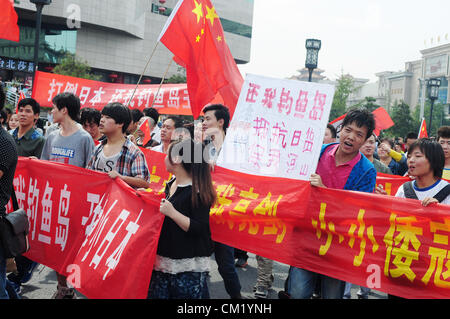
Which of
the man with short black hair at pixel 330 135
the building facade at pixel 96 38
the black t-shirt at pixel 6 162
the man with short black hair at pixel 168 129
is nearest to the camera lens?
the black t-shirt at pixel 6 162

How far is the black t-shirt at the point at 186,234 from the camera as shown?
286 cm

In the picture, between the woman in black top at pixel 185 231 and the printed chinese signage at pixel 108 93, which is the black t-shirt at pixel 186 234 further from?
the printed chinese signage at pixel 108 93

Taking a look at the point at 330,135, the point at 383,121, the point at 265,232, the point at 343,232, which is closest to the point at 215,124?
the point at 265,232

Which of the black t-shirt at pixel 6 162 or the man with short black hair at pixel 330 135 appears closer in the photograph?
the black t-shirt at pixel 6 162

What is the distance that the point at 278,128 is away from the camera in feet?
11.4

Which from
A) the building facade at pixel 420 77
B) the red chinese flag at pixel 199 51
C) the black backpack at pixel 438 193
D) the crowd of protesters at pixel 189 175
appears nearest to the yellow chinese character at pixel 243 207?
the crowd of protesters at pixel 189 175

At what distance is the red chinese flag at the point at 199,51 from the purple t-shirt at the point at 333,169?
2291 millimetres

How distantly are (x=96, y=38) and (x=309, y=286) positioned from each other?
128 ft

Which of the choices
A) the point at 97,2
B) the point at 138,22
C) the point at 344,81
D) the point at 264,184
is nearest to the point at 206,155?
the point at 264,184

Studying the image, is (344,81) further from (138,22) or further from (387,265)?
(387,265)

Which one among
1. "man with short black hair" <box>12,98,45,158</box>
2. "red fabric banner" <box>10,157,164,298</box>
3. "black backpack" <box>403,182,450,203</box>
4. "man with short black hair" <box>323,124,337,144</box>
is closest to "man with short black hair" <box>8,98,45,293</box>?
"man with short black hair" <box>12,98,45,158</box>

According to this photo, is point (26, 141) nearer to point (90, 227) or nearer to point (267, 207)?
point (90, 227)

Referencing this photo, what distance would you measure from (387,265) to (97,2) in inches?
1470
